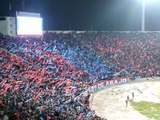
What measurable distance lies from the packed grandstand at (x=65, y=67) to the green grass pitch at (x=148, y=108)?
3.26m

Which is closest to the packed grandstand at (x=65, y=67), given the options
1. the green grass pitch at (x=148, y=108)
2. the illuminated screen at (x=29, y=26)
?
the illuminated screen at (x=29, y=26)

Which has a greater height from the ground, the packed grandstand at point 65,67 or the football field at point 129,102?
the packed grandstand at point 65,67

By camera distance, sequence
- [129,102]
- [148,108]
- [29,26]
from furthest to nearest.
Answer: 1. [29,26]
2. [129,102]
3. [148,108]

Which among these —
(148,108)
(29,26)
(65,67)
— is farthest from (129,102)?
(29,26)

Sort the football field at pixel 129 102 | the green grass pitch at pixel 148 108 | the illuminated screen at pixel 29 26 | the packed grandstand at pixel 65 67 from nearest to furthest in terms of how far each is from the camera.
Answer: the packed grandstand at pixel 65 67 < the green grass pitch at pixel 148 108 < the football field at pixel 129 102 < the illuminated screen at pixel 29 26

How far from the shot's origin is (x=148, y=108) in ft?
61.9

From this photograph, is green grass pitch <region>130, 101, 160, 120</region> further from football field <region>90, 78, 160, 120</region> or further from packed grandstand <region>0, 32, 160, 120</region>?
packed grandstand <region>0, 32, 160, 120</region>

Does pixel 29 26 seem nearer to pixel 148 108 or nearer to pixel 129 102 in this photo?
pixel 129 102

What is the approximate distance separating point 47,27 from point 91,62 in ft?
19.2

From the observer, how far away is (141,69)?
29.0 meters

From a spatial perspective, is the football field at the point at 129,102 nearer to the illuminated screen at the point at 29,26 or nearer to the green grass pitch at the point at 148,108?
the green grass pitch at the point at 148,108

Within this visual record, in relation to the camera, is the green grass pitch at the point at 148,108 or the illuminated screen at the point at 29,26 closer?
the green grass pitch at the point at 148,108

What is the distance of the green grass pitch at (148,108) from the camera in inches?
687

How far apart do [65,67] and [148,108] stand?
22.6ft
